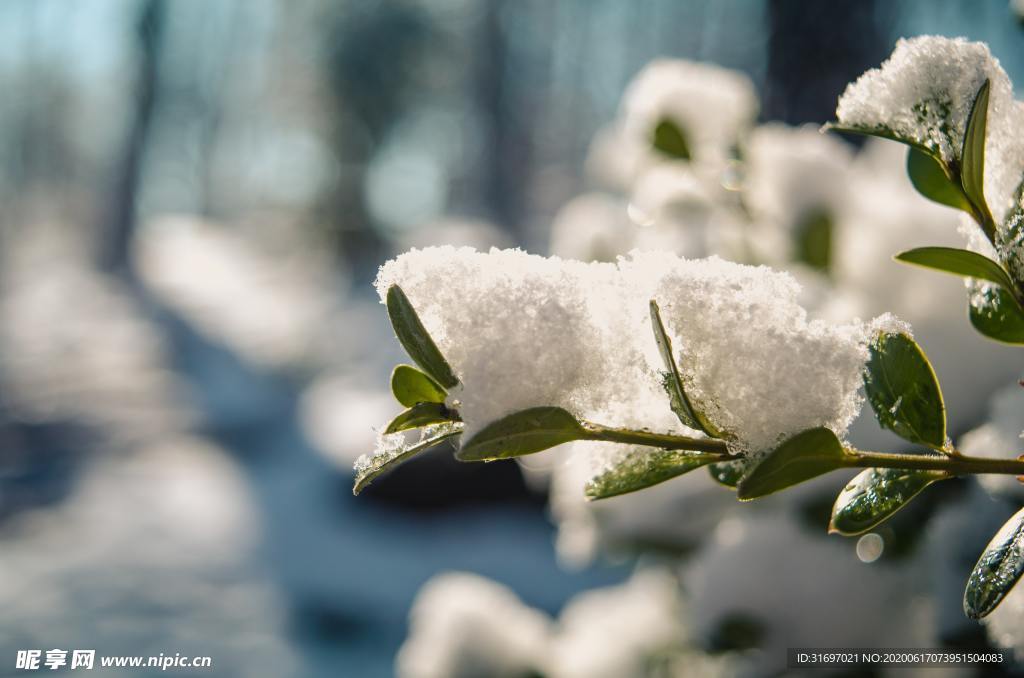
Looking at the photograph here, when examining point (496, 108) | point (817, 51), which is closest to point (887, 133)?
point (817, 51)

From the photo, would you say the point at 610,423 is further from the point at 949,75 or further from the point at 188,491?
the point at 188,491

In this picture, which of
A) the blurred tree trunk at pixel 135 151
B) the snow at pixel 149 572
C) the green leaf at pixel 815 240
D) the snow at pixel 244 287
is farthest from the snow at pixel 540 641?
the blurred tree trunk at pixel 135 151

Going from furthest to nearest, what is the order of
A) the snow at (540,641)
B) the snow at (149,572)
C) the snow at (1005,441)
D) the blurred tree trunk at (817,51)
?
the snow at (149,572), the blurred tree trunk at (817,51), the snow at (540,641), the snow at (1005,441)

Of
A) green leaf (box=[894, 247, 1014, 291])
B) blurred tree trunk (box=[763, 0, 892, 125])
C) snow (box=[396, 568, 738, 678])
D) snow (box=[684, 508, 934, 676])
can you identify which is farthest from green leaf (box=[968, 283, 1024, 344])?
blurred tree trunk (box=[763, 0, 892, 125])

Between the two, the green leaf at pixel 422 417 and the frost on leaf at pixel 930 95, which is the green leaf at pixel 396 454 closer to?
the green leaf at pixel 422 417

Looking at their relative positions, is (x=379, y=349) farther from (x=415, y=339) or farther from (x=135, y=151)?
(x=415, y=339)

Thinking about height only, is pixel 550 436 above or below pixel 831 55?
below

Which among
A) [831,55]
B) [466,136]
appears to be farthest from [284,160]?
[831,55]
